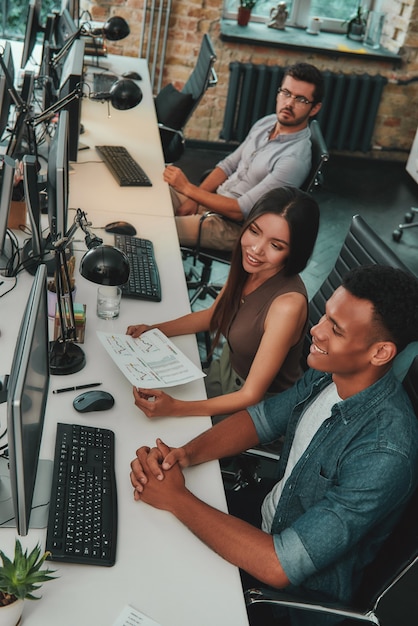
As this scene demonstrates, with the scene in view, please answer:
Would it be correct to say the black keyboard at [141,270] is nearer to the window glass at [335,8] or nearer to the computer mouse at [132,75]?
the computer mouse at [132,75]

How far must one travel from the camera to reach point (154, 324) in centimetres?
242

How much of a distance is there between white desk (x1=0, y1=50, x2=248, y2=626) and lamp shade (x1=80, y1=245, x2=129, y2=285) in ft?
1.00

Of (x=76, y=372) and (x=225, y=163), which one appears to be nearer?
(x=76, y=372)

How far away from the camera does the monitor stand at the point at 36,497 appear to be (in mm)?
1599

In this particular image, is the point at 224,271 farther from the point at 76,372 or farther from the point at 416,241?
the point at 76,372

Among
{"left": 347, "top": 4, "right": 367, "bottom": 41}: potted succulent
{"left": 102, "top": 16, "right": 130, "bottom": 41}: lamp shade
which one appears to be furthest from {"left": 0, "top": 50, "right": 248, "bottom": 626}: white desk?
{"left": 347, "top": 4, "right": 367, "bottom": 41}: potted succulent

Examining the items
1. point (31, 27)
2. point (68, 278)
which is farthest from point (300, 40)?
point (68, 278)

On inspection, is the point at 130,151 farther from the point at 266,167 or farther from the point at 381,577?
the point at 381,577

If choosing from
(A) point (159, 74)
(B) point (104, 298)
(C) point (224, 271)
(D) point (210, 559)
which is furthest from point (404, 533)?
(A) point (159, 74)

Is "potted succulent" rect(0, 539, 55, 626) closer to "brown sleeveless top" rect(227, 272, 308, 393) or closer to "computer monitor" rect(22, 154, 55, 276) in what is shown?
"brown sleeveless top" rect(227, 272, 308, 393)

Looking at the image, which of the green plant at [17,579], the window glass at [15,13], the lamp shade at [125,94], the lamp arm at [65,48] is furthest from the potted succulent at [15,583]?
the window glass at [15,13]

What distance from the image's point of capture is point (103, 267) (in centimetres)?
201

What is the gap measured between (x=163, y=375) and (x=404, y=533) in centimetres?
81

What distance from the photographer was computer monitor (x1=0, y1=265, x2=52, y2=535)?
1301mm
